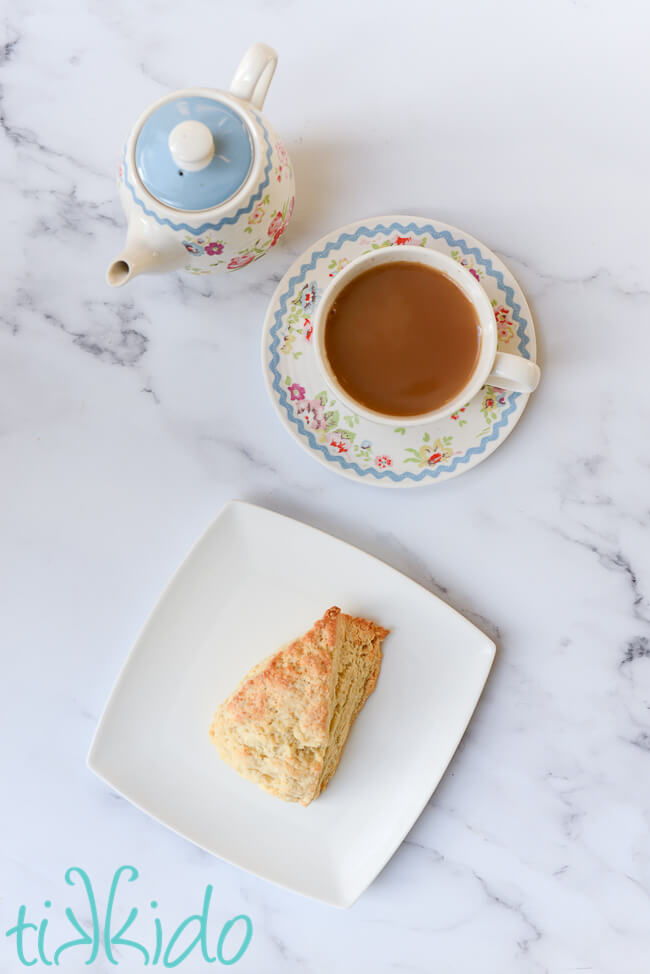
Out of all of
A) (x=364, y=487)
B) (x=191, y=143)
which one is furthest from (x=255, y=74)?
(x=364, y=487)

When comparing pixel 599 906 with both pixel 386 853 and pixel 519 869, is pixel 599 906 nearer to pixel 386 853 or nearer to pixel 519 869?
pixel 519 869

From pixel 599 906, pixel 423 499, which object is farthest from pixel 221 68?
pixel 599 906

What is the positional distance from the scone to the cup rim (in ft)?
1.00

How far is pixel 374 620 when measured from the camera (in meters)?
1.13

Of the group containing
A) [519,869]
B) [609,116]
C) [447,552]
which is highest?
[609,116]

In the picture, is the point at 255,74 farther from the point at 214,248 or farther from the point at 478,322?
the point at 478,322

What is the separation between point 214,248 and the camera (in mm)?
933

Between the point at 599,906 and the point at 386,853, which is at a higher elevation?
the point at 386,853

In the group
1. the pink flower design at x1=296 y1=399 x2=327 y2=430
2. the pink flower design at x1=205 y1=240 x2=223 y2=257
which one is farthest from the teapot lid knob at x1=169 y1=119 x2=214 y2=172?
the pink flower design at x1=296 y1=399 x2=327 y2=430

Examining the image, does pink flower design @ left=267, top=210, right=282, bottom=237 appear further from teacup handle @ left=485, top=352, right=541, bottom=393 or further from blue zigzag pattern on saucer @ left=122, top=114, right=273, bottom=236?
teacup handle @ left=485, top=352, right=541, bottom=393

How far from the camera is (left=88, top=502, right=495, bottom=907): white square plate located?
112cm

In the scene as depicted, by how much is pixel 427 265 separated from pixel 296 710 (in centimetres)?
66

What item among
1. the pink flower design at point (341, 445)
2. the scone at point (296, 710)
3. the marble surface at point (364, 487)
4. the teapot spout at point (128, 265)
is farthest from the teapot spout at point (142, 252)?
the scone at point (296, 710)

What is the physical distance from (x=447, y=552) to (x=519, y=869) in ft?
1.69
